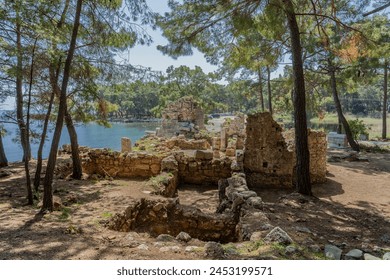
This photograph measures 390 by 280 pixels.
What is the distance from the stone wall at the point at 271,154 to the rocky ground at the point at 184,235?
18.0 inches

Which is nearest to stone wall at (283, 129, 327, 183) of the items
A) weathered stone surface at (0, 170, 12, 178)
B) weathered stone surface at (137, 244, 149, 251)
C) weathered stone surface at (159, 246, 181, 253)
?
weathered stone surface at (159, 246, 181, 253)

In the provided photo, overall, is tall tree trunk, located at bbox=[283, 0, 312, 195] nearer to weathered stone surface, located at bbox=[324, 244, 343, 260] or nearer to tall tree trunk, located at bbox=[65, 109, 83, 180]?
weathered stone surface, located at bbox=[324, 244, 343, 260]

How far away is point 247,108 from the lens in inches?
2057

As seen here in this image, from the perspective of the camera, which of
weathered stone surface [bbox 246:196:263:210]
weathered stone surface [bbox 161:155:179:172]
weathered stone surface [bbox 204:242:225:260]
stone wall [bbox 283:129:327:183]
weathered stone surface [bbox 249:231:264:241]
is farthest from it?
stone wall [bbox 283:129:327:183]

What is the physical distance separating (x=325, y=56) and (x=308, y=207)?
9606mm

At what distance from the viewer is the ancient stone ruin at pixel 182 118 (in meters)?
19.3

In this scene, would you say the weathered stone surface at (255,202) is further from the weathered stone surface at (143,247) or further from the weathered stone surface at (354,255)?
the weathered stone surface at (143,247)

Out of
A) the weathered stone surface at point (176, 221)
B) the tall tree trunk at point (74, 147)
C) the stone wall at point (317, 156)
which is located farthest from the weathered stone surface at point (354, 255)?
the tall tree trunk at point (74, 147)

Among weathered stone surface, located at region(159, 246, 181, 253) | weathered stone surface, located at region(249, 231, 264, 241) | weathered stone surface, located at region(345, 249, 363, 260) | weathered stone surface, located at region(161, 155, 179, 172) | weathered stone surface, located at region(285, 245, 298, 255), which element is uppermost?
weathered stone surface, located at region(161, 155, 179, 172)

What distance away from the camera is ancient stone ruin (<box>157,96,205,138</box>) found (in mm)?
19328

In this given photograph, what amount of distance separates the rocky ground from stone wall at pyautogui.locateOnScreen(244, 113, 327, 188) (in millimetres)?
458

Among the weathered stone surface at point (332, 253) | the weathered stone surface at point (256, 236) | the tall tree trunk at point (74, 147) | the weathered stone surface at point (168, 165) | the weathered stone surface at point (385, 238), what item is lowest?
the weathered stone surface at point (385, 238)

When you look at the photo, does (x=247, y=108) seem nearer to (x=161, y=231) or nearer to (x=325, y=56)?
(x=325, y=56)
